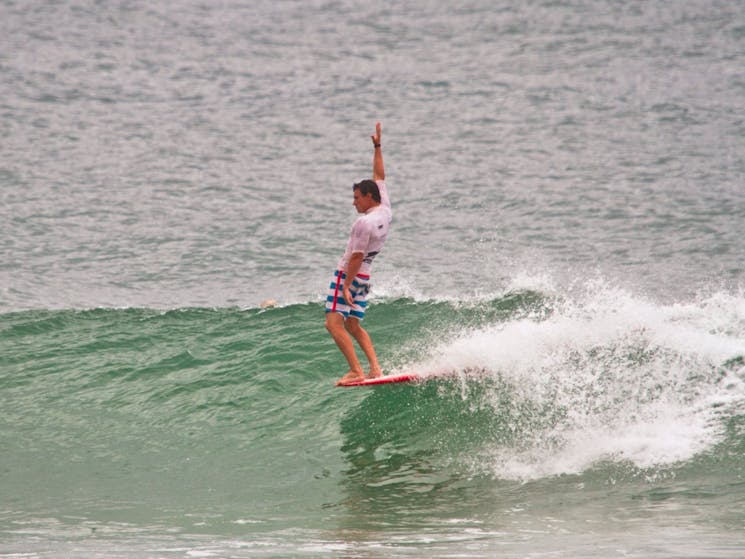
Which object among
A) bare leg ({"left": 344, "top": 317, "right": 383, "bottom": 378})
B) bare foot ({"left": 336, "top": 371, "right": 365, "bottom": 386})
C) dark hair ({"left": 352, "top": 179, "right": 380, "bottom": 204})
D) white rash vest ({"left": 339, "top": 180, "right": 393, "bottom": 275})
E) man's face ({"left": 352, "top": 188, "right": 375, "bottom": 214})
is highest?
dark hair ({"left": 352, "top": 179, "right": 380, "bottom": 204})

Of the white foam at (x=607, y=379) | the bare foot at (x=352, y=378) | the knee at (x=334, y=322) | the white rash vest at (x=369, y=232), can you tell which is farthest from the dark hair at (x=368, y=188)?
the white foam at (x=607, y=379)

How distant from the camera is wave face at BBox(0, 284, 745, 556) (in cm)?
798

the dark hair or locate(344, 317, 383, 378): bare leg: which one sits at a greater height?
the dark hair

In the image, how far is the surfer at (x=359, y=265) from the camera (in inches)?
345

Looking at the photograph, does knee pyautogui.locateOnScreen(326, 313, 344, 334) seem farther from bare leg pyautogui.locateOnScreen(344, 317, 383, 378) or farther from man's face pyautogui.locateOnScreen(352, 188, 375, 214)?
man's face pyautogui.locateOnScreen(352, 188, 375, 214)

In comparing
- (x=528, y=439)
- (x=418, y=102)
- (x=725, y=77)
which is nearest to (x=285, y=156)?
(x=418, y=102)

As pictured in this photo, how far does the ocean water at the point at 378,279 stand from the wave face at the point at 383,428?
0.04 meters

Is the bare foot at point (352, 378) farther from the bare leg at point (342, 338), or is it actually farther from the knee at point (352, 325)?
the knee at point (352, 325)

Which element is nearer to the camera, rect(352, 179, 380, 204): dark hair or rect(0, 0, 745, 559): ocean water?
rect(0, 0, 745, 559): ocean water

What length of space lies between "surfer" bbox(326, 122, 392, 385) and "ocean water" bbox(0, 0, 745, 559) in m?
1.09

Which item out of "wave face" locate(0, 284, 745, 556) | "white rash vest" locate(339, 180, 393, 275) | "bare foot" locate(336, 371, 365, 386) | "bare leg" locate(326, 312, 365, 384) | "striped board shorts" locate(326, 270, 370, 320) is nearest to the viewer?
"wave face" locate(0, 284, 745, 556)

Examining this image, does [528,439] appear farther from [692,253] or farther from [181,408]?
[692,253]

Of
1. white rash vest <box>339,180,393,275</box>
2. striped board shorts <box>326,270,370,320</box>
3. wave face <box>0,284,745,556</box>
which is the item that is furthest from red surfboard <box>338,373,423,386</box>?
white rash vest <box>339,180,393,275</box>

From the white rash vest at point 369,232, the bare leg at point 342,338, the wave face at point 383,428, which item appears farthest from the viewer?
the bare leg at point 342,338
